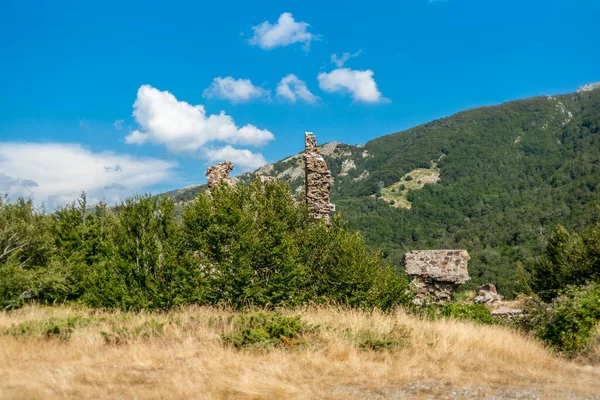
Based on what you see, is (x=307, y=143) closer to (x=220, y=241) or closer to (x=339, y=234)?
(x=339, y=234)

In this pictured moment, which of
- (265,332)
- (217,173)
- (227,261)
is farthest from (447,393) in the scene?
(217,173)

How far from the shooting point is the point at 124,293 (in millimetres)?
12898

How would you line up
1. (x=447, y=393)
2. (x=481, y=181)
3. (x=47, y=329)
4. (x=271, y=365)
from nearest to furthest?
1. (x=447, y=393)
2. (x=271, y=365)
3. (x=47, y=329)
4. (x=481, y=181)

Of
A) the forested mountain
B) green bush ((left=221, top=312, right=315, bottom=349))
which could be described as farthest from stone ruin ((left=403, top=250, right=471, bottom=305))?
the forested mountain

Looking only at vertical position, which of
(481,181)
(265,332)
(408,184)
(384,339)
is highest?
(408,184)

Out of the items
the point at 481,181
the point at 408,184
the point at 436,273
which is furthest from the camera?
the point at 408,184

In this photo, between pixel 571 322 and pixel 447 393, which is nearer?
pixel 447 393

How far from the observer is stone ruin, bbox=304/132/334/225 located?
1705 centimetres

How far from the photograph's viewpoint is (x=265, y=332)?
806 cm

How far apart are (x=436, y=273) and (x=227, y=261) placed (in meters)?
7.90

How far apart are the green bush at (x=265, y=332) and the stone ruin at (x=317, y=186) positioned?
8.36 metres

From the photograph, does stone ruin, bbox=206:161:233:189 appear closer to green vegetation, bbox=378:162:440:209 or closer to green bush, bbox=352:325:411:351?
green bush, bbox=352:325:411:351

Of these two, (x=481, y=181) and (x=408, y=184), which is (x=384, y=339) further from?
(x=481, y=181)

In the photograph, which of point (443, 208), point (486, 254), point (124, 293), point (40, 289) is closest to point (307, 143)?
point (124, 293)
